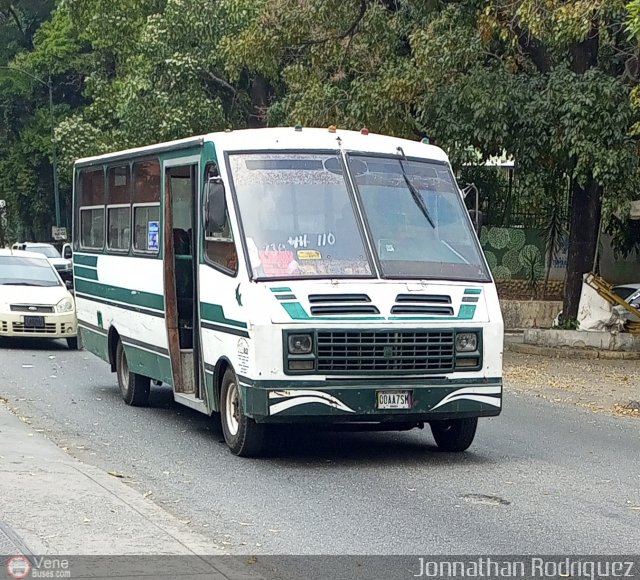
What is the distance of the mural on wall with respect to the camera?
97.8ft

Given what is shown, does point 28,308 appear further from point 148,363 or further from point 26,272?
point 148,363

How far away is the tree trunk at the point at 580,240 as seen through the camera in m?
23.3

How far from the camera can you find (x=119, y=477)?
9992mm

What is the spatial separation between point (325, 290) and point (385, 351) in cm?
70

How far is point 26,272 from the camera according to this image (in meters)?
23.3

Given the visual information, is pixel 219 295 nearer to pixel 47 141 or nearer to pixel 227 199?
pixel 227 199

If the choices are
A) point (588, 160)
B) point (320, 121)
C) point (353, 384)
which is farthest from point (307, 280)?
point (320, 121)

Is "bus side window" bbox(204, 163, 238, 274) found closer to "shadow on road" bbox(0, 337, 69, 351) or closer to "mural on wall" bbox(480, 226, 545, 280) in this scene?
"shadow on road" bbox(0, 337, 69, 351)

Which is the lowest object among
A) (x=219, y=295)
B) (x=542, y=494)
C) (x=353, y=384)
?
(x=542, y=494)

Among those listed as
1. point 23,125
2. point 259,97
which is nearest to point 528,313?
point 259,97

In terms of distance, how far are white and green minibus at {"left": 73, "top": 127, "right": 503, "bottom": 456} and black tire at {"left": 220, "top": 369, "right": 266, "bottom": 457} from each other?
1 centimetres

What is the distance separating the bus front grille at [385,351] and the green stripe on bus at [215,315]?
2.54 ft

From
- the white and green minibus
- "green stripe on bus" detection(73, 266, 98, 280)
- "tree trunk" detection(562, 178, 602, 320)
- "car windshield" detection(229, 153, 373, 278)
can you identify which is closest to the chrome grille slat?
"green stripe on bus" detection(73, 266, 98, 280)

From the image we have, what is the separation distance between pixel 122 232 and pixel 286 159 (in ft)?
12.3
